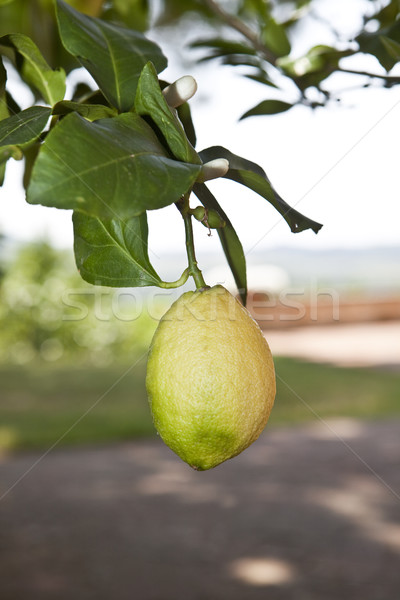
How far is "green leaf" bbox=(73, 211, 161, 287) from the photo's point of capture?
0.69 m

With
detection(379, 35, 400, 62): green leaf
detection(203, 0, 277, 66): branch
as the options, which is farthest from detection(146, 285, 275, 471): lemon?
detection(203, 0, 277, 66): branch

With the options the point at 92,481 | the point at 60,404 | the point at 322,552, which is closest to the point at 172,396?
the point at 322,552

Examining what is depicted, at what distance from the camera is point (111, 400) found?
7.34 metres

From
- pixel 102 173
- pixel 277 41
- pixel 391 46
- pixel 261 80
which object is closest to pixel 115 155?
pixel 102 173

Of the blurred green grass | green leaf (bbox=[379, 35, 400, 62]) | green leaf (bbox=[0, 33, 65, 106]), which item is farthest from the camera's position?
the blurred green grass

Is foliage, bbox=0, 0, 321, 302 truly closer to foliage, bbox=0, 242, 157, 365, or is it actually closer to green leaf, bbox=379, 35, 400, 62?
green leaf, bbox=379, 35, 400, 62

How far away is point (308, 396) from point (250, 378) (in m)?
6.96

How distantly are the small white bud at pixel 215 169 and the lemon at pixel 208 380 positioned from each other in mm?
164

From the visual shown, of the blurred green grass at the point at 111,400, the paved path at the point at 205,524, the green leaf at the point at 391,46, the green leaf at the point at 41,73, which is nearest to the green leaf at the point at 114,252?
the green leaf at the point at 41,73

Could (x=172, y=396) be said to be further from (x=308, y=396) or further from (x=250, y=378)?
(x=308, y=396)

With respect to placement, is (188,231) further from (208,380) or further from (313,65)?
(313,65)

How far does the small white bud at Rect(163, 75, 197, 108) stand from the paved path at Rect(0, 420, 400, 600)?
3.07 m

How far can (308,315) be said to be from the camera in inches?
492

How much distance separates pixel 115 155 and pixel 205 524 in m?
3.98
